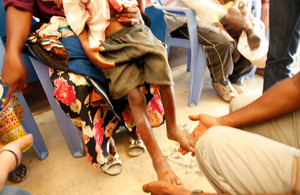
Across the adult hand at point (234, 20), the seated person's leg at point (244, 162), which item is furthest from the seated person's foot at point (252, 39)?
the seated person's leg at point (244, 162)

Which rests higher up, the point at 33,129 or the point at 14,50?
the point at 14,50

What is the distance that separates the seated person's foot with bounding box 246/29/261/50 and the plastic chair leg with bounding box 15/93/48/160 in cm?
155

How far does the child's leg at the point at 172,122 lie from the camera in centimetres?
90

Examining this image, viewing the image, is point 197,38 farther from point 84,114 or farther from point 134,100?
point 84,114

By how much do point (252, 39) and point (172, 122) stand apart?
954 mm

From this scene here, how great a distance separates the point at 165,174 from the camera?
789mm

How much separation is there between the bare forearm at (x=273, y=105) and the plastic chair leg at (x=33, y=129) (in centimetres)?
104

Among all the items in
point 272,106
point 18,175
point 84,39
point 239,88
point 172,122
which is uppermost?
point 84,39

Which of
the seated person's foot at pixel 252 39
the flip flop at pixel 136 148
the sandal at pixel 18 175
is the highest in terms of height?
the seated person's foot at pixel 252 39

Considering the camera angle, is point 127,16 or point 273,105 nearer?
point 273,105

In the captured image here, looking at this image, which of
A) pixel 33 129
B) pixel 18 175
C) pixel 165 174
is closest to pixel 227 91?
pixel 165 174

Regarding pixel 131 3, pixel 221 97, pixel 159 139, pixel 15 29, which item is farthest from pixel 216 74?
pixel 15 29

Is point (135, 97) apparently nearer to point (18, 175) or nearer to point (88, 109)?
point (88, 109)

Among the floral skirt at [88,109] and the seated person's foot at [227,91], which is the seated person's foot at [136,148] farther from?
the seated person's foot at [227,91]
